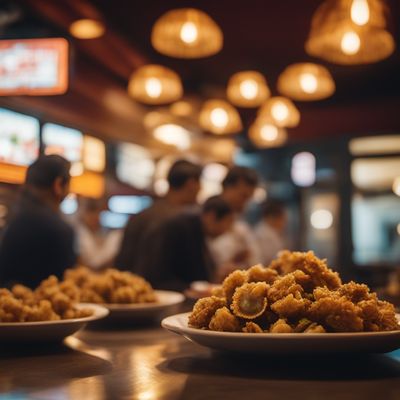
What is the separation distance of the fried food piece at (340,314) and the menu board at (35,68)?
154 inches

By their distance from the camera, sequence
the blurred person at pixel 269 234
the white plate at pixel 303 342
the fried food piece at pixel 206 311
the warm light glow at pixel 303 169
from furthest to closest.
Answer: the warm light glow at pixel 303 169, the blurred person at pixel 269 234, the fried food piece at pixel 206 311, the white plate at pixel 303 342

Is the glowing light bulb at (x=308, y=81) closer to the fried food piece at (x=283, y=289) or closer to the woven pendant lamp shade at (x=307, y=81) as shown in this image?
the woven pendant lamp shade at (x=307, y=81)

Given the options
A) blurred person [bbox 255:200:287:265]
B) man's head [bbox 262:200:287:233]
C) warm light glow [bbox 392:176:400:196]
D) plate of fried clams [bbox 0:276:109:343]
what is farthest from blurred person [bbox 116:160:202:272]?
warm light glow [bbox 392:176:400:196]

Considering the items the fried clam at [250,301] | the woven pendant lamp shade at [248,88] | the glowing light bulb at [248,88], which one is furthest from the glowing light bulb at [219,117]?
the fried clam at [250,301]

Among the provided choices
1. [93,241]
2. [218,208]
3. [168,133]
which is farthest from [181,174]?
[168,133]

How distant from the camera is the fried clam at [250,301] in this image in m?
1.16

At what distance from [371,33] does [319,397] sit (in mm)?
3008

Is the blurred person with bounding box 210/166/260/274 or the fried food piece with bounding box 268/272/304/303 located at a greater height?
the blurred person with bounding box 210/166/260/274

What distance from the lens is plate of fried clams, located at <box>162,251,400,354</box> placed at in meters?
1.07

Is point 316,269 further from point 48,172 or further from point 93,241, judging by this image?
point 93,241

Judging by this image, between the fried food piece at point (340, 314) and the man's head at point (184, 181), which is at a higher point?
the man's head at point (184, 181)

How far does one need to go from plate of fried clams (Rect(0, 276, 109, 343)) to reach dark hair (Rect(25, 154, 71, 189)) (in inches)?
50.4

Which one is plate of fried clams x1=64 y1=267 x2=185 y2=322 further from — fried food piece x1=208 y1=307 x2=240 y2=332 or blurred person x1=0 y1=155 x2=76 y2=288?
blurred person x1=0 y1=155 x2=76 y2=288

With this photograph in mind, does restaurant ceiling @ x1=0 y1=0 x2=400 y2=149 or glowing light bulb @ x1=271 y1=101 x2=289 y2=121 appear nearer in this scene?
restaurant ceiling @ x1=0 y1=0 x2=400 y2=149
